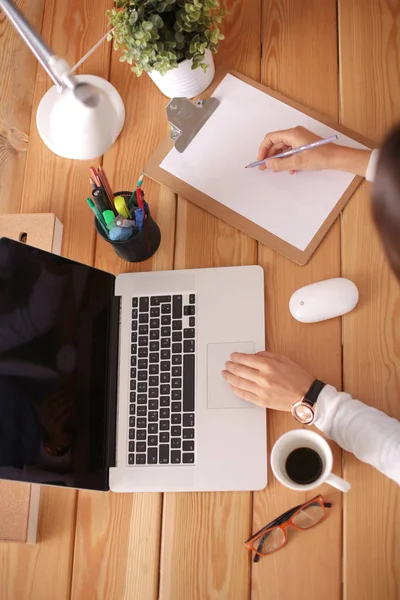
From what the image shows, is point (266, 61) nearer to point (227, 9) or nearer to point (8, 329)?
point (227, 9)

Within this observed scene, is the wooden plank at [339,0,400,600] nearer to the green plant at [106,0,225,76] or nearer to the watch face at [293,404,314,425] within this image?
the watch face at [293,404,314,425]

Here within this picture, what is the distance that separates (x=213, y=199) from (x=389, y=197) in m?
0.38

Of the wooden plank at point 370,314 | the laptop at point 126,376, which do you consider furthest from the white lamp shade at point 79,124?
the wooden plank at point 370,314

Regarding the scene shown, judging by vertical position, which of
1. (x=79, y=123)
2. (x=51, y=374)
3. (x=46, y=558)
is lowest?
(x=46, y=558)

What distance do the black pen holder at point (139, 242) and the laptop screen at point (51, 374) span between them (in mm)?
69

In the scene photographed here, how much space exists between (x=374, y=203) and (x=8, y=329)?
538 millimetres

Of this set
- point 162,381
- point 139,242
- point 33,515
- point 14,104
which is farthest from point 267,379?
point 14,104

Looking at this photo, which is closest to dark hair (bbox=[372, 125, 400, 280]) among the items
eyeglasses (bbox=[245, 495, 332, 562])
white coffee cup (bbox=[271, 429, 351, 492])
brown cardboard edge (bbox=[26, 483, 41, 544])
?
white coffee cup (bbox=[271, 429, 351, 492])

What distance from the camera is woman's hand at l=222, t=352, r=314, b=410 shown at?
0.86 m

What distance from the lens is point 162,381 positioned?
0.92 metres

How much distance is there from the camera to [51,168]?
106 centimetres

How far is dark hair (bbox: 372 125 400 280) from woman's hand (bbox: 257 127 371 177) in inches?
10.2

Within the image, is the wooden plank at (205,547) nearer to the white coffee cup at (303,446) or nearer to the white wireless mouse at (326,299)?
the white coffee cup at (303,446)

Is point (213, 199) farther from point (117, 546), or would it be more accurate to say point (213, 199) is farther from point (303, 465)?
point (117, 546)
